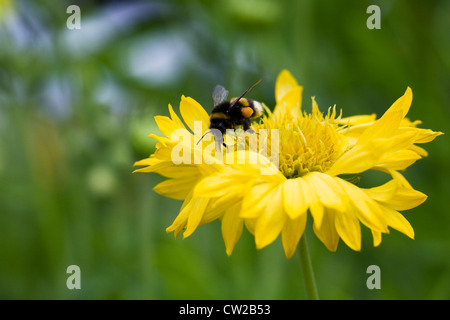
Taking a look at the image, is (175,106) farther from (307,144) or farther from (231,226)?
(231,226)

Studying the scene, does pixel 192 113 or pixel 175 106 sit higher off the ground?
pixel 175 106

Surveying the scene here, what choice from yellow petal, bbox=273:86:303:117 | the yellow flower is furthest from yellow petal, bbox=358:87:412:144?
yellow petal, bbox=273:86:303:117

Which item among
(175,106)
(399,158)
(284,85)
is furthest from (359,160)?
(175,106)

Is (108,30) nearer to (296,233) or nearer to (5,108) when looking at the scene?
(5,108)

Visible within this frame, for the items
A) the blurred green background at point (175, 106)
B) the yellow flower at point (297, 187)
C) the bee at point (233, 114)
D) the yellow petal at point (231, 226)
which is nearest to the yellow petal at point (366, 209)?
the yellow flower at point (297, 187)

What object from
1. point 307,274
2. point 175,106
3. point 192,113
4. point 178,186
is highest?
point 175,106

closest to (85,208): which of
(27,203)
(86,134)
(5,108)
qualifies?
(86,134)
